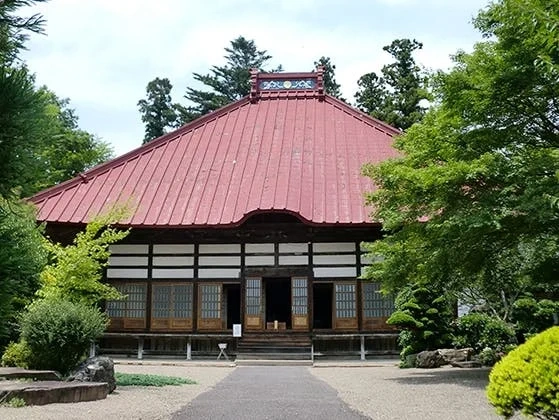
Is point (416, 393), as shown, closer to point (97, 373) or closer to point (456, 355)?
point (97, 373)

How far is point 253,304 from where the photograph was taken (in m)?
18.9

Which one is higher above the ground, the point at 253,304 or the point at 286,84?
the point at 286,84

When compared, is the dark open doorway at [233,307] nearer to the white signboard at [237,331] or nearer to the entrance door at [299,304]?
the white signboard at [237,331]

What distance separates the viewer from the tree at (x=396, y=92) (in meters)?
32.0

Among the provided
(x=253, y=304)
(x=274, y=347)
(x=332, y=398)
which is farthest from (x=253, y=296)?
(x=332, y=398)

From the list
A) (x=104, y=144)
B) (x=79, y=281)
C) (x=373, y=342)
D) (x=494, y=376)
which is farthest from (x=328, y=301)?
(x=494, y=376)

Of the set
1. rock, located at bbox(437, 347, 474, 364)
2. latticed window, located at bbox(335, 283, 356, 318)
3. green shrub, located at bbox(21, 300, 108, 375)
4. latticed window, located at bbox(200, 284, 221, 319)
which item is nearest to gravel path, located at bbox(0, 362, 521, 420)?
rock, located at bbox(437, 347, 474, 364)

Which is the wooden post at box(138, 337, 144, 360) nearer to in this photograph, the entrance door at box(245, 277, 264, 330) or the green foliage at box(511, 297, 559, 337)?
the entrance door at box(245, 277, 264, 330)

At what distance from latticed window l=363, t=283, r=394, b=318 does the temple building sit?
3 centimetres

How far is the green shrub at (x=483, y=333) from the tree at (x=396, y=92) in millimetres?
16908

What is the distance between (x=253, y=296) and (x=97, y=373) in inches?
366

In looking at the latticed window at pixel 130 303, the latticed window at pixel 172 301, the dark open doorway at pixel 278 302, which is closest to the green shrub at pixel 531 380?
the latticed window at pixel 172 301

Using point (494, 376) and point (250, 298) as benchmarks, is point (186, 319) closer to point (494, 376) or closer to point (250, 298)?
point (250, 298)

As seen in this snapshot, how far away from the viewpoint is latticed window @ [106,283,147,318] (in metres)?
19.4
